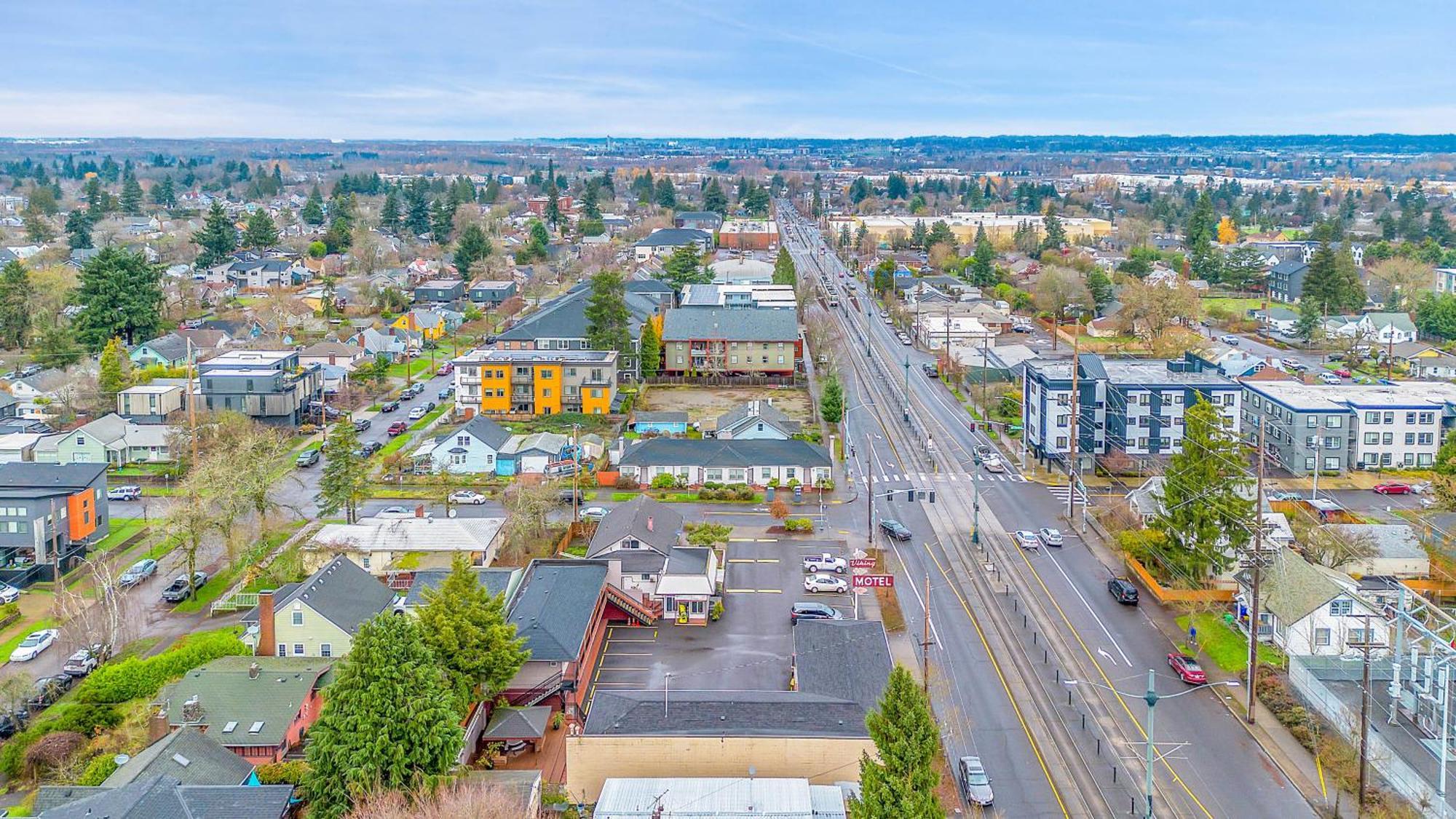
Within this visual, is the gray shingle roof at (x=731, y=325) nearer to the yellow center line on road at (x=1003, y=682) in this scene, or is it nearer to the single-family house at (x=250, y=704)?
the yellow center line on road at (x=1003, y=682)

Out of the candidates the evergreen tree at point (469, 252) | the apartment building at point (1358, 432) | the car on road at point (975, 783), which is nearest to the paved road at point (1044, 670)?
the car on road at point (975, 783)

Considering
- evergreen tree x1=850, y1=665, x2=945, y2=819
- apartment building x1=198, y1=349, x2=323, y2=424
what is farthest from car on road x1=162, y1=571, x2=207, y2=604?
evergreen tree x1=850, y1=665, x2=945, y2=819

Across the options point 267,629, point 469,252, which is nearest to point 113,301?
point 469,252

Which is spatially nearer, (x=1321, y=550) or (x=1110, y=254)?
(x=1321, y=550)

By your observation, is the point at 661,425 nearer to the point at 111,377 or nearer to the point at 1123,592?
the point at 1123,592

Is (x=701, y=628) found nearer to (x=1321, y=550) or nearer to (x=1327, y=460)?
(x=1321, y=550)

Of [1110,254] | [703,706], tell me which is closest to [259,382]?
[703,706]

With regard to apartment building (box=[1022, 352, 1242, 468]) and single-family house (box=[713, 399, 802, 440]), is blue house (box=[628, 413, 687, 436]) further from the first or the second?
apartment building (box=[1022, 352, 1242, 468])

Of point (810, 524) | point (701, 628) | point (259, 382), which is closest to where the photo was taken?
point (701, 628)
